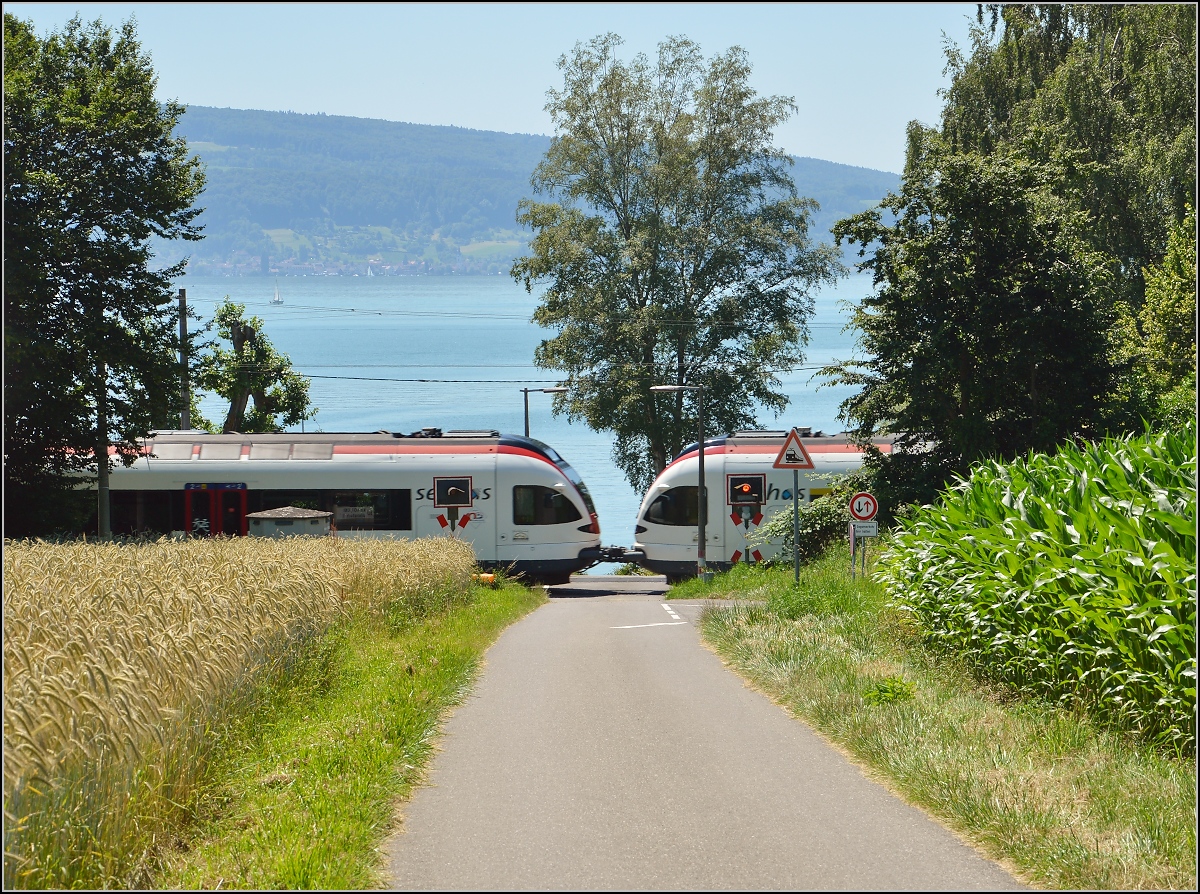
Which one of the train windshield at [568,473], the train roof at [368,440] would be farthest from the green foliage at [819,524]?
the train roof at [368,440]

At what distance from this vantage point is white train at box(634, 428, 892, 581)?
28.6 m

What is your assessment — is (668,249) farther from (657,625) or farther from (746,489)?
(657,625)

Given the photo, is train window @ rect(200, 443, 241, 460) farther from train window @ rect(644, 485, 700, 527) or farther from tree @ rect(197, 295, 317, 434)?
tree @ rect(197, 295, 317, 434)

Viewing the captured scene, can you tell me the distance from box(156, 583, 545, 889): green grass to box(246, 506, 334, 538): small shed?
12.3 m

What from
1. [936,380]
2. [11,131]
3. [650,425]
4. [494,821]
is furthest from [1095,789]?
[650,425]

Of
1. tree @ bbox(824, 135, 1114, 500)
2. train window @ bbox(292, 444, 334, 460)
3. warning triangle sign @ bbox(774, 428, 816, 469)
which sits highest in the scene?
tree @ bbox(824, 135, 1114, 500)

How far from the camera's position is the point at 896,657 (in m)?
11.4

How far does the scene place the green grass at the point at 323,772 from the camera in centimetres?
543

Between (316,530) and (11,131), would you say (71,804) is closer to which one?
(316,530)

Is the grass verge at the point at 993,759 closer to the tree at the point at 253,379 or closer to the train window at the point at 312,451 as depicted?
the train window at the point at 312,451

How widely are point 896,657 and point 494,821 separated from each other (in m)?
6.09

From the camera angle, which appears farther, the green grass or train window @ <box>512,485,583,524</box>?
train window @ <box>512,485,583,524</box>

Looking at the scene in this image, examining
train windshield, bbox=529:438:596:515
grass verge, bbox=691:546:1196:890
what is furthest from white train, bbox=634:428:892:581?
grass verge, bbox=691:546:1196:890

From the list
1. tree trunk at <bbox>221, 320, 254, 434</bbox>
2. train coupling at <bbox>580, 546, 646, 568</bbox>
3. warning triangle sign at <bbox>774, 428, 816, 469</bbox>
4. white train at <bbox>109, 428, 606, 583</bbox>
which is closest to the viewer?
warning triangle sign at <bbox>774, 428, 816, 469</bbox>
